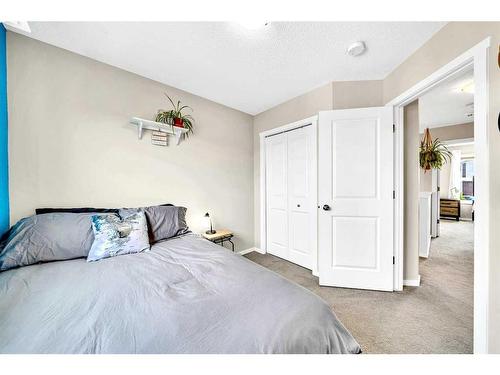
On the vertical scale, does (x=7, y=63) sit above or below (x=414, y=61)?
below

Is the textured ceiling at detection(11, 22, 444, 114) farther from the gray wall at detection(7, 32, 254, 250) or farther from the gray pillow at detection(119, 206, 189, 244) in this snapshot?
the gray pillow at detection(119, 206, 189, 244)

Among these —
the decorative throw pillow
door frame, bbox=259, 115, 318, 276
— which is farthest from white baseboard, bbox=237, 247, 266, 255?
the decorative throw pillow

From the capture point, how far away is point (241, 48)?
163cm

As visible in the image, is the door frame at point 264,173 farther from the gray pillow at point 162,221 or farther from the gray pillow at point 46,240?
the gray pillow at point 46,240

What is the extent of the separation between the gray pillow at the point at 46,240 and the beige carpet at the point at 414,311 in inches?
84.2

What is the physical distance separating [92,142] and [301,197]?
244cm

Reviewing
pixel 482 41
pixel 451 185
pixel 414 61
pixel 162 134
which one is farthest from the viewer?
pixel 451 185

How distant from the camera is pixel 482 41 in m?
1.08

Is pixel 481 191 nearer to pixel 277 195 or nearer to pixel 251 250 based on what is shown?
pixel 277 195

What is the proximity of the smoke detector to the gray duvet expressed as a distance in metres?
1.95

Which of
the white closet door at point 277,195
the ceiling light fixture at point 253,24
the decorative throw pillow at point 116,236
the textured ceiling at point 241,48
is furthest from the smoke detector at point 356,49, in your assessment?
the decorative throw pillow at point 116,236

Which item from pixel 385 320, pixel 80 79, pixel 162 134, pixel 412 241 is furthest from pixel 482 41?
pixel 80 79
